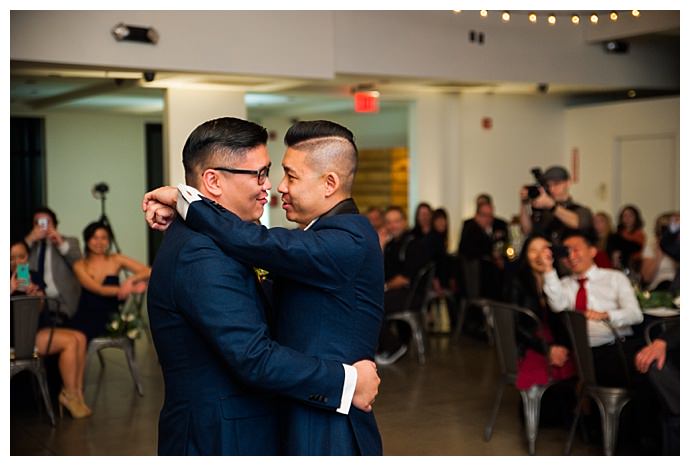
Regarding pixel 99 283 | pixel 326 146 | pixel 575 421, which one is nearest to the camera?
pixel 326 146

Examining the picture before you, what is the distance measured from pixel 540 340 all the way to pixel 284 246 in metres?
3.29

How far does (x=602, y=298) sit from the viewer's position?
17.2 feet

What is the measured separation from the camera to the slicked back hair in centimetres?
242

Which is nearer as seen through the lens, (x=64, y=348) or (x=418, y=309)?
(x=64, y=348)

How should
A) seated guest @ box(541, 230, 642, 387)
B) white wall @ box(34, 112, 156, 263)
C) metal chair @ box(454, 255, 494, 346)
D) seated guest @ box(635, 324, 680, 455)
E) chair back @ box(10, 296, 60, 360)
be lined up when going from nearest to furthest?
seated guest @ box(635, 324, 680, 455)
seated guest @ box(541, 230, 642, 387)
chair back @ box(10, 296, 60, 360)
metal chair @ box(454, 255, 494, 346)
white wall @ box(34, 112, 156, 263)

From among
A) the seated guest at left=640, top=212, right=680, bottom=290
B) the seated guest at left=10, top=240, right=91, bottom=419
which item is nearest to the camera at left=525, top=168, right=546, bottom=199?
the seated guest at left=640, top=212, right=680, bottom=290

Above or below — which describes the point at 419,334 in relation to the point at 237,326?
below

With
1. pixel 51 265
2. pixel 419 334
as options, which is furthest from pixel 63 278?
pixel 419 334

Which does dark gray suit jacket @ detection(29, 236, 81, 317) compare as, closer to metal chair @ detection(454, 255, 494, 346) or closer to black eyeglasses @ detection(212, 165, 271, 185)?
metal chair @ detection(454, 255, 494, 346)

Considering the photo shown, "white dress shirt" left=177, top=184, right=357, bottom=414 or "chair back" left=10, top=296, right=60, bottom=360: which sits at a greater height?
"white dress shirt" left=177, top=184, right=357, bottom=414

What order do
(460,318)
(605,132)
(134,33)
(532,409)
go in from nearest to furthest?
(532,409), (134,33), (460,318), (605,132)

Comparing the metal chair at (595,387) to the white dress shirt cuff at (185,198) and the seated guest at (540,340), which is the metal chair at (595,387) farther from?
the white dress shirt cuff at (185,198)

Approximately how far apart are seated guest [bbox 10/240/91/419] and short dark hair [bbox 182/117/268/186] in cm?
412

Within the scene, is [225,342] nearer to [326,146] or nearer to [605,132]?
[326,146]
